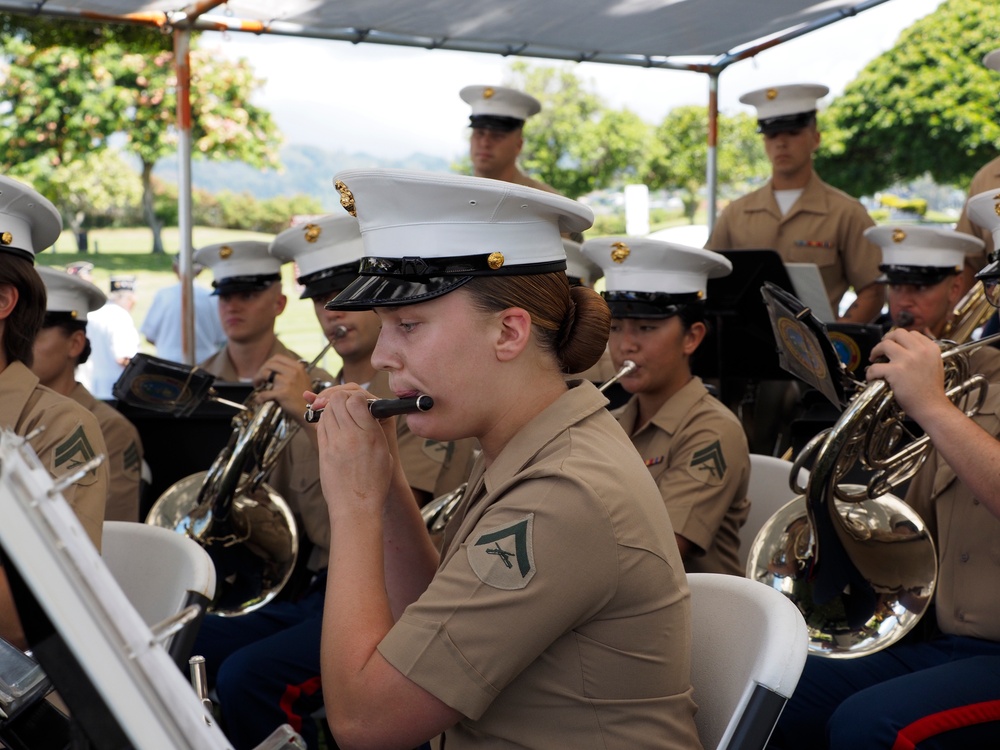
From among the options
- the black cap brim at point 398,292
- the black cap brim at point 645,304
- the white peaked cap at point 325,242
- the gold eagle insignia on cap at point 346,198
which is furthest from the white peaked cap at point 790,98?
the black cap brim at point 398,292

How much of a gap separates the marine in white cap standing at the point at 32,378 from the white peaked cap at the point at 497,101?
131 inches

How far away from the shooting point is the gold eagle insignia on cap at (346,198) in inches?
65.0

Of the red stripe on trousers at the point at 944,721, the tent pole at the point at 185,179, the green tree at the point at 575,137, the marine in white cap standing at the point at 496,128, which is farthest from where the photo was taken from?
the green tree at the point at 575,137

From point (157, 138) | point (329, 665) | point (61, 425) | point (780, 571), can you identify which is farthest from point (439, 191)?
point (157, 138)

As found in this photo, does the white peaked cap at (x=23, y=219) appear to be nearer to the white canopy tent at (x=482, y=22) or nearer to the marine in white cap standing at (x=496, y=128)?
the white canopy tent at (x=482, y=22)

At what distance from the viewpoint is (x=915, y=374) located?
223cm

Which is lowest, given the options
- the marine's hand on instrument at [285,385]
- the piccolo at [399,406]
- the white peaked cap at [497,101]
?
the marine's hand on instrument at [285,385]

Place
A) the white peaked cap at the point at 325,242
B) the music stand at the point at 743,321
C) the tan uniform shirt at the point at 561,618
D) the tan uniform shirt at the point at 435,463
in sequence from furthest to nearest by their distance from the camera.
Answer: the music stand at the point at 743,321 → the white peaked cap at the point at 325,242 → the tan uniform shirt at the point at 435,463 → the tan uniform shirt at the point at 561,618

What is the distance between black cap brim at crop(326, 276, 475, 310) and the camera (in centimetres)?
150

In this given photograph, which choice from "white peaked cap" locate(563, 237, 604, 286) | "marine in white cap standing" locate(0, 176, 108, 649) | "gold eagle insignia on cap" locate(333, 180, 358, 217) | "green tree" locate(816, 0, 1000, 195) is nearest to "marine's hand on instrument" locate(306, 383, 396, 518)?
"gold eagle insignia on cap" locate(333, 180, 358, 217)

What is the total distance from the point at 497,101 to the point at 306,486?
270 cm

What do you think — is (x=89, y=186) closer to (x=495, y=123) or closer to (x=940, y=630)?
(x=495, y=123)

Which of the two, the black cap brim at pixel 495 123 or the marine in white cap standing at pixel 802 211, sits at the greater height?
the black cap brim at pixel 495 123

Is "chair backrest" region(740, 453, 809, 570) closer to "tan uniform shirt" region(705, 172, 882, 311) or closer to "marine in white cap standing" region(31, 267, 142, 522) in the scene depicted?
"marine in white cap standing" region(31, 267, 142, 522)
